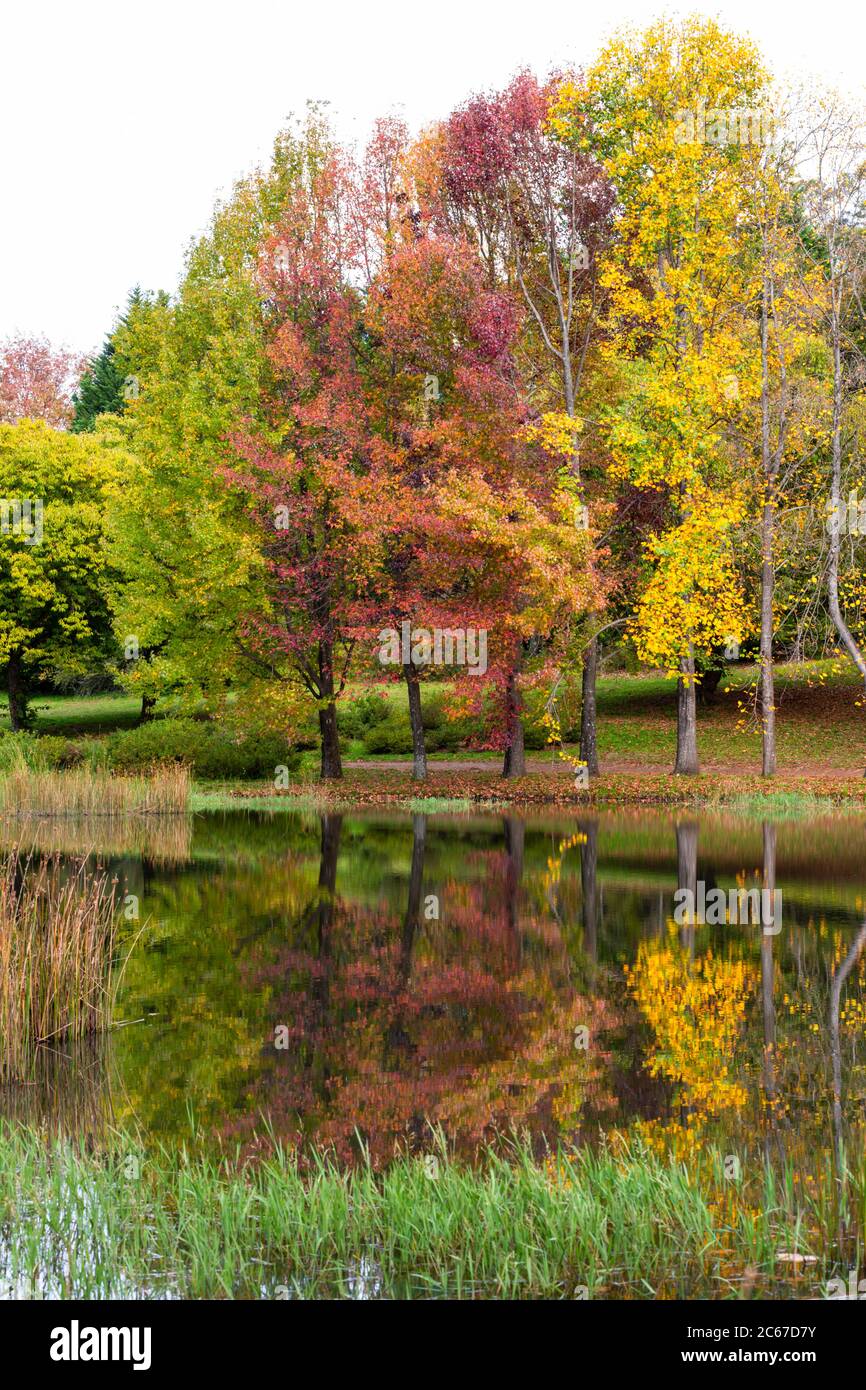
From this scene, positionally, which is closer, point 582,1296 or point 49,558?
point 582,1296

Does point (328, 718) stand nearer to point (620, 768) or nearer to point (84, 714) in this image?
point (620, 768)

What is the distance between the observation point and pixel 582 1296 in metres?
6.02

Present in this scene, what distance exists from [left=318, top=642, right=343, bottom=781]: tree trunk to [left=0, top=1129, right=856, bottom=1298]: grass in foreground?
26.0 metres

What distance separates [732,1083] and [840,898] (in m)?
7.99

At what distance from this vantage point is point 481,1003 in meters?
12.3

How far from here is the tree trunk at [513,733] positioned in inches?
1213

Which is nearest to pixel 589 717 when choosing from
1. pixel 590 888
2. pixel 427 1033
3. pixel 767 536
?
pixel 767 536

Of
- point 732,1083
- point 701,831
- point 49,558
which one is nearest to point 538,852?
point 701,831

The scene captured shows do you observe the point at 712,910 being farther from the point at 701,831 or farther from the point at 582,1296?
the point at 582,1296
